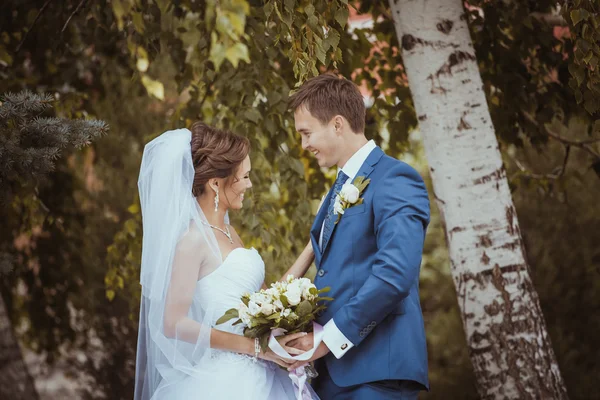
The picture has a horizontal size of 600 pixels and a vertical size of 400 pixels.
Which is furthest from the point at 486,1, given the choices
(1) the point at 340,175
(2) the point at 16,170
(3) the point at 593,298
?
(2) the point at 16,170

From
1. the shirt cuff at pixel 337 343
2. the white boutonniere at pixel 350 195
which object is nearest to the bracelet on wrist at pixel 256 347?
the shirt cuff at pixel 337 343

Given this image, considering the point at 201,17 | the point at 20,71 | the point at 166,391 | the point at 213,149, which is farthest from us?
the point at 20,71

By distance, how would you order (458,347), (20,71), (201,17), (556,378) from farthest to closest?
(458,347) < (20,71) < (201,17) < (556,378)

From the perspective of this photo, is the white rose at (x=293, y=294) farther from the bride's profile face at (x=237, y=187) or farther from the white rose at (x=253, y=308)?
the bride's profile face at (x=237, y=187)

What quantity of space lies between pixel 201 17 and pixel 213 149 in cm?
170

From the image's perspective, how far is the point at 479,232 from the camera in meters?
3.11

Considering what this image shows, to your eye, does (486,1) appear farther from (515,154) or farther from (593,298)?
(593,298)

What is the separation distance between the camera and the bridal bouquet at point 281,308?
2314 millimetres

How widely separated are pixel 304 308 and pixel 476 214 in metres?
1.14

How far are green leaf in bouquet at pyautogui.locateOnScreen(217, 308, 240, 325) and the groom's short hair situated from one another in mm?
760

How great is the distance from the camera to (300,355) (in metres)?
2.37

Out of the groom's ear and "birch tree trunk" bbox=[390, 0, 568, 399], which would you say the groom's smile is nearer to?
the groom's ear

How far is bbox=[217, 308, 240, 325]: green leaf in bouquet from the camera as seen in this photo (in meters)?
2.46

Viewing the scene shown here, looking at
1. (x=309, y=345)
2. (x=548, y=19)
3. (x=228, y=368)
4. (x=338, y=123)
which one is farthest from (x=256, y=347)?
(x=548, y=19)
